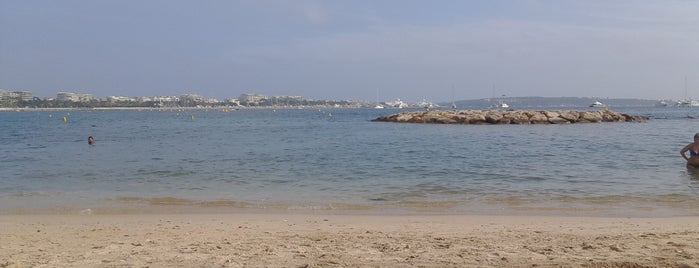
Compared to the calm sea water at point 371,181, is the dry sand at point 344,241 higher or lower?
higher

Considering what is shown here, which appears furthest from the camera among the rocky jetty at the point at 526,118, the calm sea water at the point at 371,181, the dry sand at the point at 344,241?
the rocky jetty at the point at 526,118

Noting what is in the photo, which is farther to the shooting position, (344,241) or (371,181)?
(371,181)

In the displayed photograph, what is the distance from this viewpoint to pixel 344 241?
7289 mm

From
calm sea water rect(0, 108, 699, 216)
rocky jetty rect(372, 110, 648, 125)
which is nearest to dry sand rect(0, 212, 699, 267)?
calm sea water rect(0, 108, 699, 216)

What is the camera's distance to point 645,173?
1559 centimetres

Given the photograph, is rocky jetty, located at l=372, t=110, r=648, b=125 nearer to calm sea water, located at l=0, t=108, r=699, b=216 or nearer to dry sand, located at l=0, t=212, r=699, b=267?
calm sea water, located at l=0, t=108, r=699, b=216

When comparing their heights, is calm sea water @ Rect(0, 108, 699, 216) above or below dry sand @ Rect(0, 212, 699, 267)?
below

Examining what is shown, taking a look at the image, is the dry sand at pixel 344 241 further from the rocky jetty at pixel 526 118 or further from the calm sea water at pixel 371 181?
the rocky jetty at pixel 526 118

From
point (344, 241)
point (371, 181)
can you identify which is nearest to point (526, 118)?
point (371, 181)

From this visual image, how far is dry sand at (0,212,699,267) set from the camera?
20.0ft

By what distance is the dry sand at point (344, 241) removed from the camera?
20.0 feet

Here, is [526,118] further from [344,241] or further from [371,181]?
[344,241]

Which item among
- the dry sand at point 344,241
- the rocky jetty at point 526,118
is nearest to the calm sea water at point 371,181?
the dry sand at point 344,241

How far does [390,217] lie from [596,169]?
9.44m
